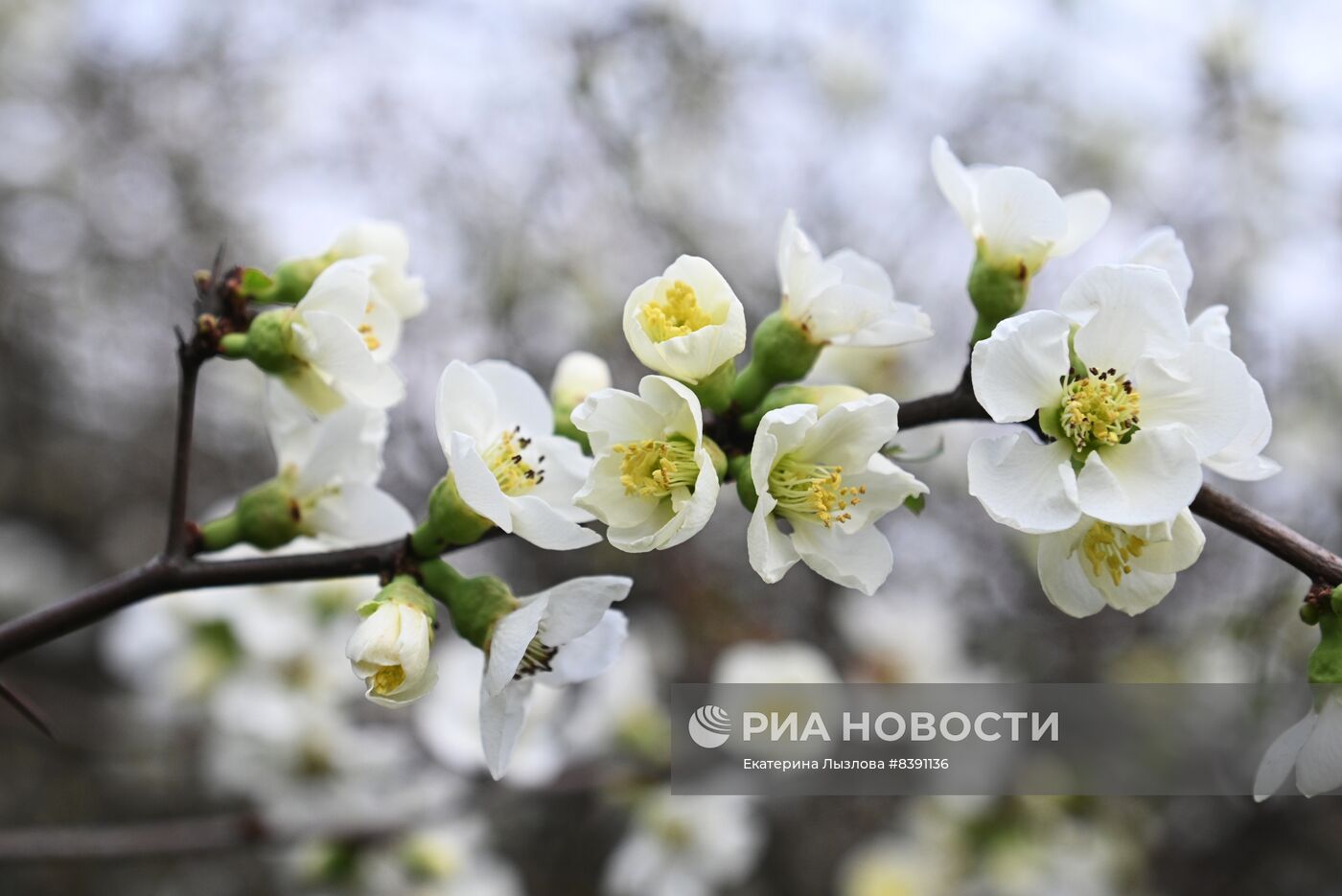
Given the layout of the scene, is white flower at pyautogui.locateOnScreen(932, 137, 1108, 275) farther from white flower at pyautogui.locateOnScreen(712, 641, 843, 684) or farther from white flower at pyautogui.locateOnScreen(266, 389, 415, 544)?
white flower at pyautogui.locateOnScreen(712, 641, 843, 684)

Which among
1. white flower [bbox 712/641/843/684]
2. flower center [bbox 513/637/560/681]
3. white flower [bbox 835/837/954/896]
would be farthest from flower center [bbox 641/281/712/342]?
white flower [bbox 835/837/954/896]

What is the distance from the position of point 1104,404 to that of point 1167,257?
0.33m

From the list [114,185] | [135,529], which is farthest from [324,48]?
[135,529]

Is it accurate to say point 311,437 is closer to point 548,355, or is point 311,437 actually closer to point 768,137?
point 548,355

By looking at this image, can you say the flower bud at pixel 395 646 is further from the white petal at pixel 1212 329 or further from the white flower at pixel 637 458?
the white petal at pixel 1212 329

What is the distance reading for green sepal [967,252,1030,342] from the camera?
1393 mm

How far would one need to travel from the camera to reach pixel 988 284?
4.58 ft

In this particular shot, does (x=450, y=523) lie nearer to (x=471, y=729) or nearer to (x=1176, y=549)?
(x=1176, y=549)

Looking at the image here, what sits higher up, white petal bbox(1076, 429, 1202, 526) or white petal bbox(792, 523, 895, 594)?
white petal bbox(1076, 429, 1202, 526)

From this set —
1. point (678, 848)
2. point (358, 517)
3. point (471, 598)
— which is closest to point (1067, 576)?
point (471, 598)

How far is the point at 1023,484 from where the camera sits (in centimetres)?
118

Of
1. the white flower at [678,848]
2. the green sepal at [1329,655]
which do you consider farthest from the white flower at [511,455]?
the white flower at [678,848]

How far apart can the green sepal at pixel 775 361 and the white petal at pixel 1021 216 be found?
285 millimetres

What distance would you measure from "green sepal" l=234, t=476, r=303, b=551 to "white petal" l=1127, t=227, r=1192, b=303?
118 cm
